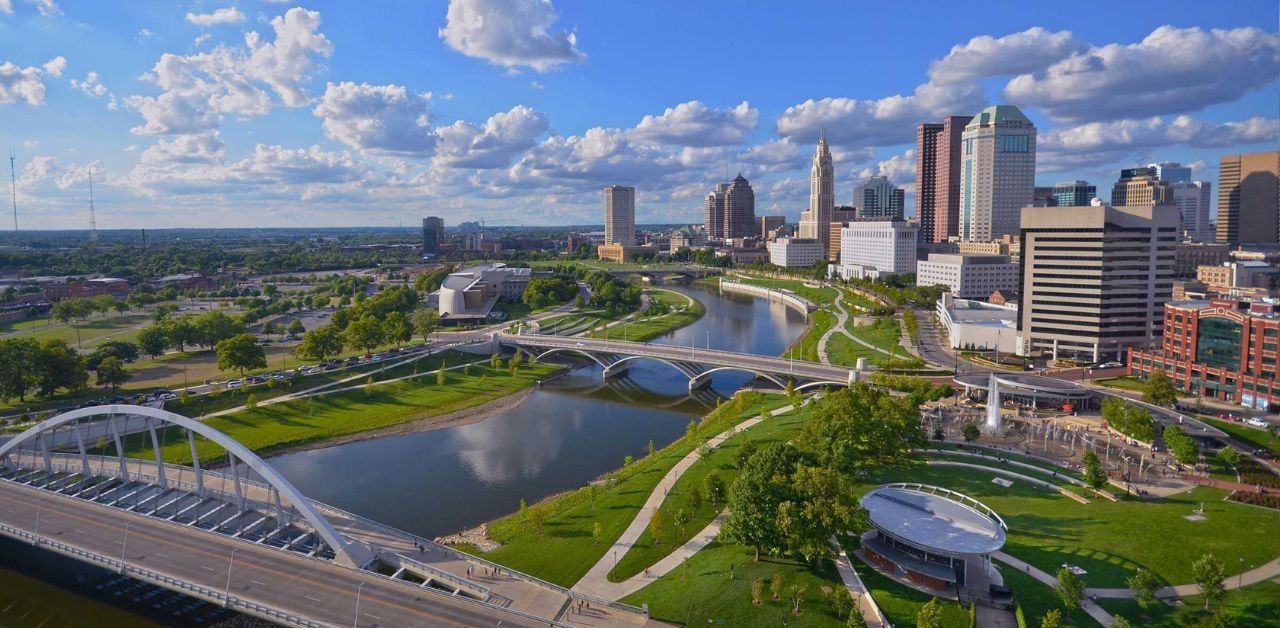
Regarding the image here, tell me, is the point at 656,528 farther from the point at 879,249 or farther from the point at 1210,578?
the point at 879,249

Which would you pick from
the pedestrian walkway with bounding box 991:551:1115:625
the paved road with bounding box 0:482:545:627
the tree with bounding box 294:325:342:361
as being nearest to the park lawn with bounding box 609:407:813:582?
the paved road with bounding box 0:482:545:627

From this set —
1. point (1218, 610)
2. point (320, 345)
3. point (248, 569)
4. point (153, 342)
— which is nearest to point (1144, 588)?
point (1218, 610)

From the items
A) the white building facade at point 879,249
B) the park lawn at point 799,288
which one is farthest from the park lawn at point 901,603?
the white building facade at point 879,249

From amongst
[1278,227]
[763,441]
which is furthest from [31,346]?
[1278,227]

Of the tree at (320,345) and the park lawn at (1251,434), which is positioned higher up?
the tree at (320,345)

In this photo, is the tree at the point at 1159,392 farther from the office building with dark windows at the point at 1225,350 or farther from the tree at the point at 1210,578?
the tree at the point at 1210,578

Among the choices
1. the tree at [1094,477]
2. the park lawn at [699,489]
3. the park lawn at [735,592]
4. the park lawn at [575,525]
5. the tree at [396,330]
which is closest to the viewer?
the park lawn at [735,592]

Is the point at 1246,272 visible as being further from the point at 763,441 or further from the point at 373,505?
the point at 373,505

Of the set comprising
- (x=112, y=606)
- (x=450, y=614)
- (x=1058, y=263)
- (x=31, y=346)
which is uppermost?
(x=1058, y=263)
